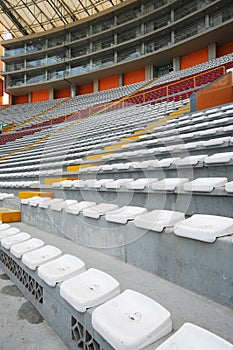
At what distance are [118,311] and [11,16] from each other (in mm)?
18805

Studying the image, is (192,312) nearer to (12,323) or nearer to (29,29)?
(12,323)

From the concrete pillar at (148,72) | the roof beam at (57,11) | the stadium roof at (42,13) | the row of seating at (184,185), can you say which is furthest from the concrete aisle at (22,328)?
the roof beam at (57,11)

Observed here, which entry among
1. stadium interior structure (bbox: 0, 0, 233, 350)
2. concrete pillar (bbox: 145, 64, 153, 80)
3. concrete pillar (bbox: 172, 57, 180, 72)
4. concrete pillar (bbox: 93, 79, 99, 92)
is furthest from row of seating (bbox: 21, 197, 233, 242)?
concrete pillar (bbox: 93, 79, 99, 92)

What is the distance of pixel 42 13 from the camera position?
49.0 ft

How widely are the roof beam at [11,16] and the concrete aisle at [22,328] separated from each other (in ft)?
57.3

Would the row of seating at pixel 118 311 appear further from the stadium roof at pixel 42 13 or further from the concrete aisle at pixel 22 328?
the stadium roof at pixel 42 13

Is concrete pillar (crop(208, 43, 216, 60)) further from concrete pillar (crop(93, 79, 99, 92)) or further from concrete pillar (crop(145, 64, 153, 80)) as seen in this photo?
concrete pillar (crop(93, 79, 99, 92))

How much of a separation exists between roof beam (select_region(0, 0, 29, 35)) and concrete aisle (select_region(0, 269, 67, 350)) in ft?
57.3

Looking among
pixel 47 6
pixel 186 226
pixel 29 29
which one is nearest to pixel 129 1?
pixel 47 6

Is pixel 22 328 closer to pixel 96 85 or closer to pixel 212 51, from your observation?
pixel 212 51

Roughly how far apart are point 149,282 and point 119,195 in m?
0.78

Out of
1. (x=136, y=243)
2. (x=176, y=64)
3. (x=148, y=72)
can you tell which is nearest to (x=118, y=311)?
(x=136, y=243)

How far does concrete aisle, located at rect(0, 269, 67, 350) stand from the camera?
0.73 metres

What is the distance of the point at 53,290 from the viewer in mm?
820
